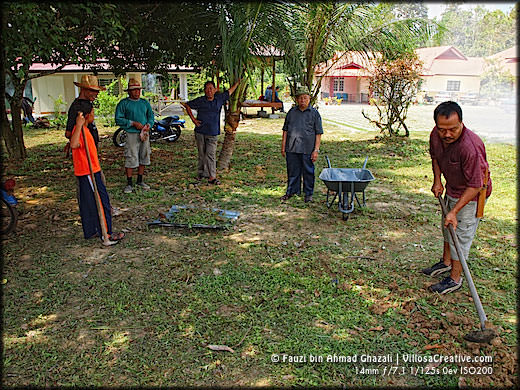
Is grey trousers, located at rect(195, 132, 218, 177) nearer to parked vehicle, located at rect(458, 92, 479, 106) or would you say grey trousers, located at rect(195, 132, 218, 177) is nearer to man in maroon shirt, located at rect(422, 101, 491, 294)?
man in maroon shirt, located at rect(422, 101, 491, 294)

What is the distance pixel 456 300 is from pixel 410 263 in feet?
2.81

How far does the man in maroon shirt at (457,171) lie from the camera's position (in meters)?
3.65

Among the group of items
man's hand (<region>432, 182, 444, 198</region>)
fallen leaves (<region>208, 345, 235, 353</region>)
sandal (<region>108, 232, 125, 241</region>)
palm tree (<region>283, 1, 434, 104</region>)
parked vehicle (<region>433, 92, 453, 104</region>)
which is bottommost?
fallen leaves (<region>208, 345, 235, 353</region>)

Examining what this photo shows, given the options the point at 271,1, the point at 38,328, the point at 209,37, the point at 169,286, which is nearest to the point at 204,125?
the point at 209,37

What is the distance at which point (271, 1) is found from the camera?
23.6ft

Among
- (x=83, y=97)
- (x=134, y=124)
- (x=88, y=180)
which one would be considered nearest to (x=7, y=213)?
(x=88, y=180)

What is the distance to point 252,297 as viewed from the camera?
13.4 feet

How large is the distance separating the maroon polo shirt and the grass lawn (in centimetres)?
107

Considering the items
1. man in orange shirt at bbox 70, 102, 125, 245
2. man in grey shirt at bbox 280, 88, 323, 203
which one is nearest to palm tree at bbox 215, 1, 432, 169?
man in grey shirt at bbox 280, 88, 323, 203

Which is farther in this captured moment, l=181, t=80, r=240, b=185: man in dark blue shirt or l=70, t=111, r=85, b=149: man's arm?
l=181, t=80, r=240, b=185: man in dark blue shirt

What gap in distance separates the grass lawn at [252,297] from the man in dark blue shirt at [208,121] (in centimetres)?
81

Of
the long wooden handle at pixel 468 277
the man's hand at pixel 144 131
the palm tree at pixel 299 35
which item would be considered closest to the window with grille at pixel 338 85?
the palm tree at pixel 299 35

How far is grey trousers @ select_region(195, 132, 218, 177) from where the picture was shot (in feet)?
25.9

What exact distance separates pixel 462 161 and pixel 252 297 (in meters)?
2.24
